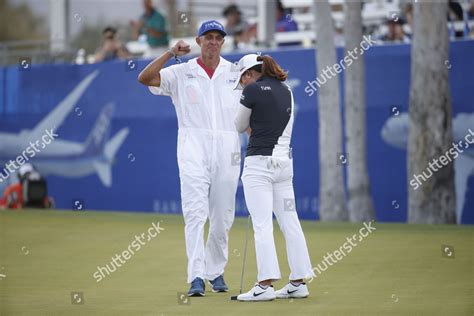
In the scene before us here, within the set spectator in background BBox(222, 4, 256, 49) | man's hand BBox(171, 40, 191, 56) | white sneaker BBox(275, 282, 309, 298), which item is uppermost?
spectator in background BBox(222, 4, 256, 49)

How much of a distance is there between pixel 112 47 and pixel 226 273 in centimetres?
1432

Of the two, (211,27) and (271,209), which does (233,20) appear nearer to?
(211,27)

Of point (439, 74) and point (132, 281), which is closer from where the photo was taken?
point (132, 281)

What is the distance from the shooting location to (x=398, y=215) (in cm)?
2292

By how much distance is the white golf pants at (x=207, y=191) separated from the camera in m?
11.9

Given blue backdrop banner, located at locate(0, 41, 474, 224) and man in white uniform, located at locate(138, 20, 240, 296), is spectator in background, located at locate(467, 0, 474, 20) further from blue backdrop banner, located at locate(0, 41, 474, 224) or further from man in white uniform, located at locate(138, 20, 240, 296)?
man in white uniform, located at locate(138, 20, 240, 296)

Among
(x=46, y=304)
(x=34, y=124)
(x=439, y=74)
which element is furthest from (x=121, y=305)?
(x=34, y=124)

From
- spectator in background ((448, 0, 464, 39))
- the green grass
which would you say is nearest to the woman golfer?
the green grass

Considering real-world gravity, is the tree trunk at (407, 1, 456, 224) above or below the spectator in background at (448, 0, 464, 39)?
below

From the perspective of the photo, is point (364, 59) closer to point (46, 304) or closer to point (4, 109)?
point (4, 109)

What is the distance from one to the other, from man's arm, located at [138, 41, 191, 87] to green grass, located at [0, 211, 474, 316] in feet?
7.07

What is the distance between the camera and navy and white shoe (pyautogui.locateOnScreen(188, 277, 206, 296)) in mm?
11812

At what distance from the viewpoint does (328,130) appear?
77.0 feet

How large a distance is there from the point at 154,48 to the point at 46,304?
15658mm
